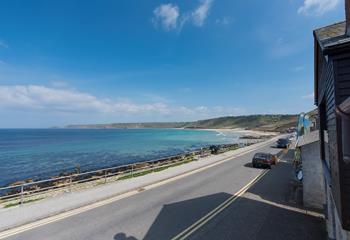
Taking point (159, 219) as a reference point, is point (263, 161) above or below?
above

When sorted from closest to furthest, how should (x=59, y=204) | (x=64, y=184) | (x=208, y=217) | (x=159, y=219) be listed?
(x=159, y=219)
(x=208, y=217)
(x=59, y=204)
(x=64, y=184)

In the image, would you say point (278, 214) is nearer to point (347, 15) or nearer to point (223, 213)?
point (223, 213)

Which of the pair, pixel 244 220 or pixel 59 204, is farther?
pixel 59 204

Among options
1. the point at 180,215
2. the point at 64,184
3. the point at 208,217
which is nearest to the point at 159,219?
the point at 180,215

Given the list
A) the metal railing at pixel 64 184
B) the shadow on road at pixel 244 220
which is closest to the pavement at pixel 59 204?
the metal railing at pixel 64 184

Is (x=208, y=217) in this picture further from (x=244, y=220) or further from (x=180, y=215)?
(x=244, y=220)

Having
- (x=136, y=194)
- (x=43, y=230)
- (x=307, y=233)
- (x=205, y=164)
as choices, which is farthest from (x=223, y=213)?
(x=205, y=164)

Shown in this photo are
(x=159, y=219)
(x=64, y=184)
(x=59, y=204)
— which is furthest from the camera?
(x=64, y=184)

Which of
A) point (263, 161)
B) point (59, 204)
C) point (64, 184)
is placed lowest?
point (59, 204)

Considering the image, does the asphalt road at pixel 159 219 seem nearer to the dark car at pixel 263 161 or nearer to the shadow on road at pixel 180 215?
the shadow on road at pixel 180 215
